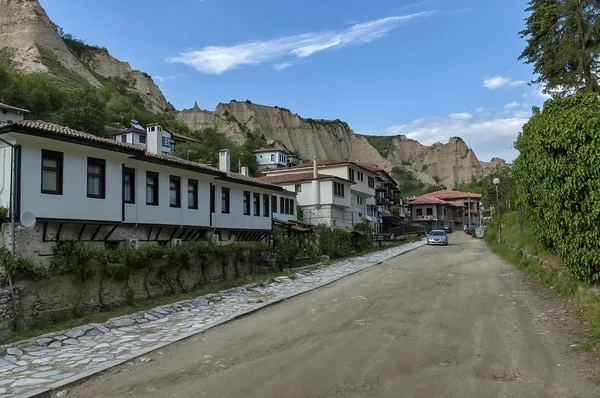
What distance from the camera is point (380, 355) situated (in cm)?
784

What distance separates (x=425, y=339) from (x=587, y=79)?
846 inches

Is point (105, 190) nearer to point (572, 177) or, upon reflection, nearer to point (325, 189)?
point (572, 177)

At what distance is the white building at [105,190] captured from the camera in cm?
1430

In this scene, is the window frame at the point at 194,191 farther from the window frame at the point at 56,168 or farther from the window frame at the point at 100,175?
the window frame at the point at 56,168

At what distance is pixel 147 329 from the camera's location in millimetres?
11516

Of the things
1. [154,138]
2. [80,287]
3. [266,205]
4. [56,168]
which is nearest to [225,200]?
[266,205]

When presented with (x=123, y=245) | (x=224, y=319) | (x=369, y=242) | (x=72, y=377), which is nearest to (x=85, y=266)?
(x=123, y=245)

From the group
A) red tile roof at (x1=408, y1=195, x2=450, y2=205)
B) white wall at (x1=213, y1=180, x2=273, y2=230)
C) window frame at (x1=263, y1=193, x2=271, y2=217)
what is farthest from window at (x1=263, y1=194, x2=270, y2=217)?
red tile roof at (x1=408, y1=195, x2=450, y2=205)

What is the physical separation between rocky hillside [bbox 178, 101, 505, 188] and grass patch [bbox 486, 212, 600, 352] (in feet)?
309

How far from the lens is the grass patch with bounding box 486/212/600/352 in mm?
9172

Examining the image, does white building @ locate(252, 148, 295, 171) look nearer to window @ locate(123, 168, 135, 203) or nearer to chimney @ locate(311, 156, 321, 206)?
chimney @ locate(311, 156, 321, 206)

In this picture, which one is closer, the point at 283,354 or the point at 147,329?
the point at 283,354

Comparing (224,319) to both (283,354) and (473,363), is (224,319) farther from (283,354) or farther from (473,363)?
(473,363)

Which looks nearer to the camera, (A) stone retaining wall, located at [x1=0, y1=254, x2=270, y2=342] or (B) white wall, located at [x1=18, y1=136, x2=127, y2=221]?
(A) stone retaining wall, located at [x1=0, y1=254, x2=270, y2=342]
